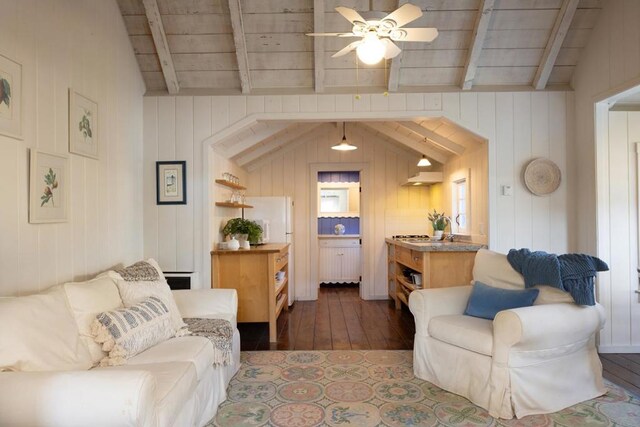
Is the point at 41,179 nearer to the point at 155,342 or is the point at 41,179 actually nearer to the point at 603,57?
the point at 155,342

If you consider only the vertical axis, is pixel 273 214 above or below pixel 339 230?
above

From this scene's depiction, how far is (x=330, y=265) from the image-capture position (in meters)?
6.51

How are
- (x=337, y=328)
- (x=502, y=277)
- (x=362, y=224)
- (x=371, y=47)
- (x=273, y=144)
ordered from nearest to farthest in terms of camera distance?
(x=371, y=47) < (x=502, y=277) < (x=337, y=328) < (x=273, y=144) < (x=362, y=224)

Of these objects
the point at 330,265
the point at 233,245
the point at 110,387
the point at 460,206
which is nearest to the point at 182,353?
the point at 110,387

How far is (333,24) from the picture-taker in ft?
9.66

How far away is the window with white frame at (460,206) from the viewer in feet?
13.6

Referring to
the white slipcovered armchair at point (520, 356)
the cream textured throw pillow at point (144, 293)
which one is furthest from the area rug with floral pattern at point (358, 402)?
the cream textured throw pillow at point (144, 293)

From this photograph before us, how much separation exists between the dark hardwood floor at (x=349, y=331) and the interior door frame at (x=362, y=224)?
301 mm

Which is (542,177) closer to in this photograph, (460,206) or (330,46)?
(460,206)

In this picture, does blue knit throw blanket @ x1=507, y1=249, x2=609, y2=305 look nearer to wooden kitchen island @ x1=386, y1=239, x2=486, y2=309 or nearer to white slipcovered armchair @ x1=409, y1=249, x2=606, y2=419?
white slipcovered armchair @ x1=409, y1=249, x2=606, y2=419

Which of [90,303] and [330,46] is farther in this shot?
[330,46]

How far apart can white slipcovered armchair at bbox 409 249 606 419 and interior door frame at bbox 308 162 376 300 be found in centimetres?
266

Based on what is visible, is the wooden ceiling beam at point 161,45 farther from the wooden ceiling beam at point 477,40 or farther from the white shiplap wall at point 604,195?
the white shiplap wall at point 604,195

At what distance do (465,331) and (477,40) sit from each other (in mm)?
2337
